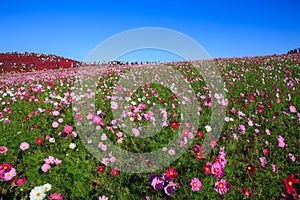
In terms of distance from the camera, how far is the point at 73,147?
3047 mm

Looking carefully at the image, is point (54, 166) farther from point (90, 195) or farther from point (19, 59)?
point (19, 59)

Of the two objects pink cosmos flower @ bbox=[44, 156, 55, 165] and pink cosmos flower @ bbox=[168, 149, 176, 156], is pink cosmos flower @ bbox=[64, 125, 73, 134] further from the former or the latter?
pink cosmos flower @ bbox=[168, 149, 176, 156]

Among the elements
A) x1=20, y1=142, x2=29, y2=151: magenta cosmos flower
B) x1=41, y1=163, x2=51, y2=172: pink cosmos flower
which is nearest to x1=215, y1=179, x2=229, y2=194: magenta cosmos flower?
x1=41, y1=163, x2=51, y2=172: pink cosmos flower

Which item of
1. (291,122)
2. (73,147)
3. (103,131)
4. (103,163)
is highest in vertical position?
(291,122)

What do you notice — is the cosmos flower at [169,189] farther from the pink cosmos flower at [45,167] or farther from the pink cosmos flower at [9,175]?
the pink cosmos flower at [9,175]

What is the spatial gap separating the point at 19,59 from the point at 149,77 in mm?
26460

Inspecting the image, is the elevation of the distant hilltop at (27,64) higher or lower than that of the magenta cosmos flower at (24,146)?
higher

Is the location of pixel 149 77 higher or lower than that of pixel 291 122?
higher

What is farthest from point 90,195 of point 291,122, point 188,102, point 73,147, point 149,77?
point 149,77

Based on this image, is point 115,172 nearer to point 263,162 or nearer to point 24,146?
point 24,146

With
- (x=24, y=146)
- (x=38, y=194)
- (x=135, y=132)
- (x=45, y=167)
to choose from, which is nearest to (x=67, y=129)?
(x=24, y=146)

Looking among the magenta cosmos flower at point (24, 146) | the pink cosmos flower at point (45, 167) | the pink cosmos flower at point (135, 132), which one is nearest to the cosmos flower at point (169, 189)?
the pink cosmos flower at point (45, 167)

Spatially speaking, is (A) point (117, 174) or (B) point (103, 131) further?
(B) point (103, 131)

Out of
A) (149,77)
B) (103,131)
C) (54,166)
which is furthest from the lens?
(149,77)
